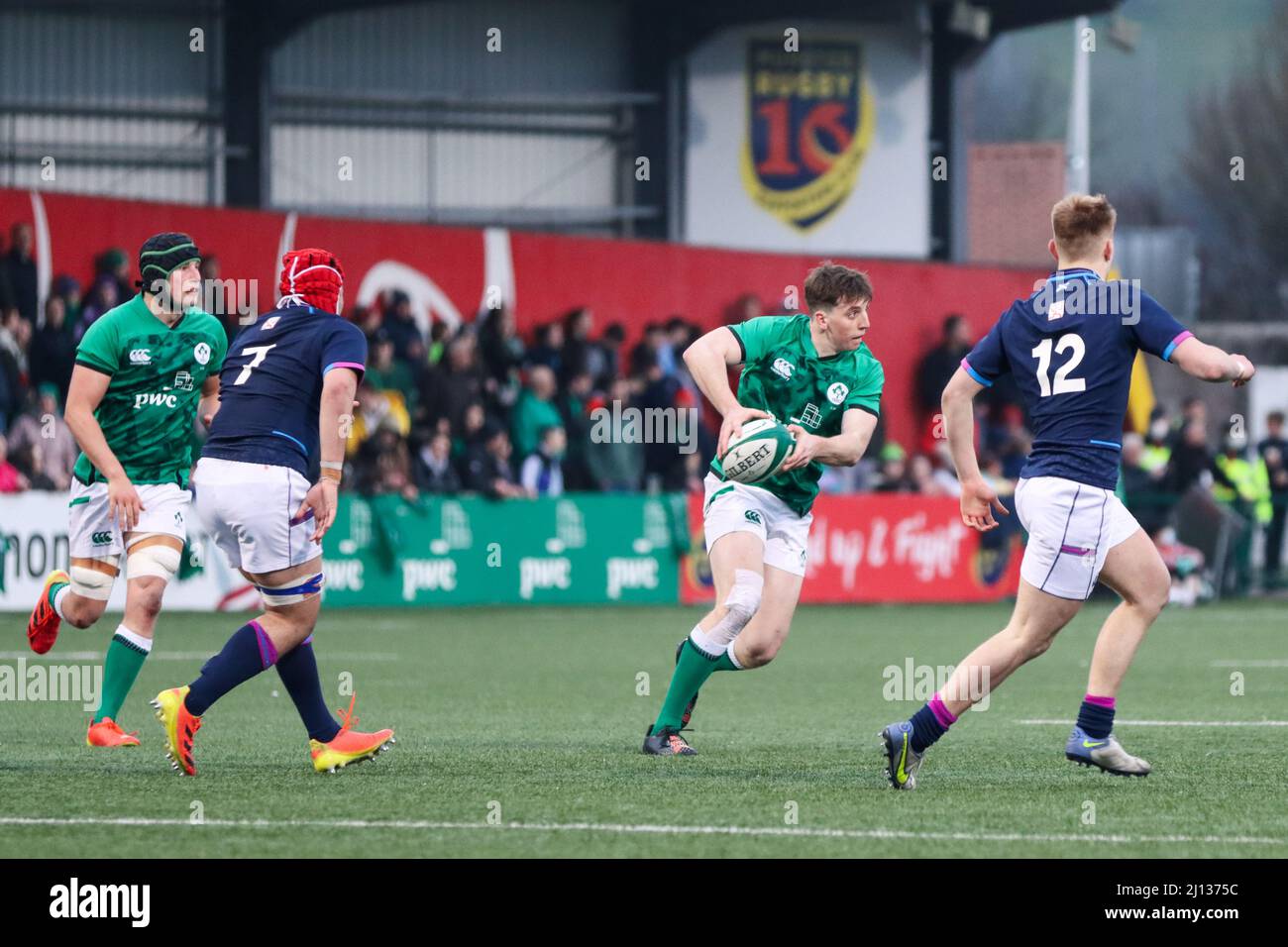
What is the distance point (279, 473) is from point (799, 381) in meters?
2.27

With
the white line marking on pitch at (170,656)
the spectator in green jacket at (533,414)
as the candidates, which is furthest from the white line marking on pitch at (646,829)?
the spectator in green jacket at (533,414)

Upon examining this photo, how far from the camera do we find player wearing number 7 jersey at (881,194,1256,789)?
8.05 m

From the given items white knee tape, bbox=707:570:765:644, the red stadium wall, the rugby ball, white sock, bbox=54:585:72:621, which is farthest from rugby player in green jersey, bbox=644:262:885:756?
the red stadium wall

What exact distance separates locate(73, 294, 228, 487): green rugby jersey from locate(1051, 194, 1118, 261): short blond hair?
3508mm

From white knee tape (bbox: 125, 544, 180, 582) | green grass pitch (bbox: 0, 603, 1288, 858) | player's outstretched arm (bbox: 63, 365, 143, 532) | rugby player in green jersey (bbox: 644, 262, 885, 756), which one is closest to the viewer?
green grass pitch (bbox: 0, 603, 1288, 858)

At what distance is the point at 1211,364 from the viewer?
7.73m

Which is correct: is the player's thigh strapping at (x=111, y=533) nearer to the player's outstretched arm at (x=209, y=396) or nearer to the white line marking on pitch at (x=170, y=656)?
the player's outstretched arm at (x=209, y=396)

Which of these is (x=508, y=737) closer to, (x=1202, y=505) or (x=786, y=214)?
(x=1202, y=505)

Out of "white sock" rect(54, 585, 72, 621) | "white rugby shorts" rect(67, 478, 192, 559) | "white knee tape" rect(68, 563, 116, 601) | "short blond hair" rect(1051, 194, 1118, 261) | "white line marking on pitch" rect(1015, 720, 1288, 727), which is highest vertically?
"short blond hair" rect(1051, 194, 1118, 261)

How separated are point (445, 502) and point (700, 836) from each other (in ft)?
45.0

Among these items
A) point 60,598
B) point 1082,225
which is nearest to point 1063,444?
point 1082,225

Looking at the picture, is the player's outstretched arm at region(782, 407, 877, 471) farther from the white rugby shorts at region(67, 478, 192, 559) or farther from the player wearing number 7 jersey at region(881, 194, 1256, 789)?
the white rugby shorts at region(67, 478, 192, 559)

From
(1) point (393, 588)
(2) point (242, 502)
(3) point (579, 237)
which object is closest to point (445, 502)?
(1) point (393, 588)

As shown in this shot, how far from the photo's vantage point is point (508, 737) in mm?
9938
